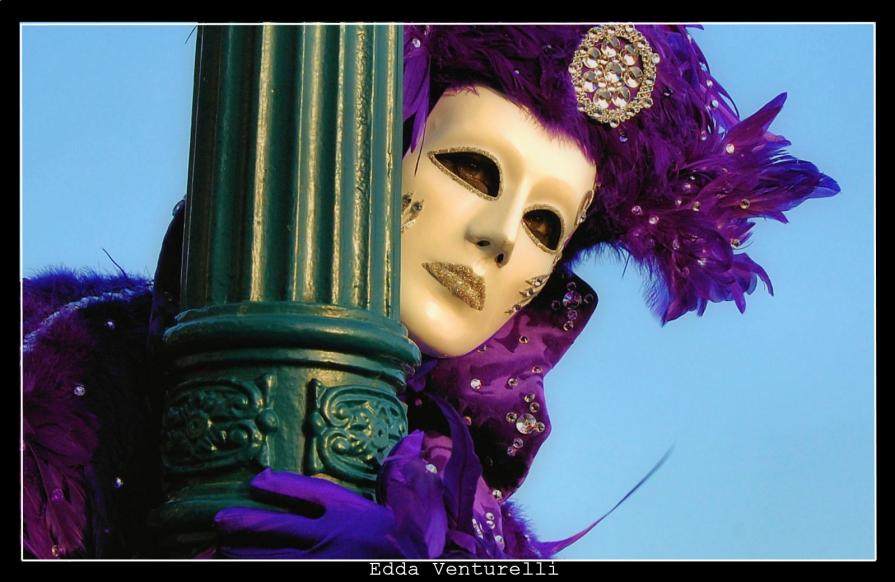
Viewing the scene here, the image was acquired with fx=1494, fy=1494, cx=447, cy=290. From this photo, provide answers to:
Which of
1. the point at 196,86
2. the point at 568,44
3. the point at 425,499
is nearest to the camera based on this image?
the point at 425,499

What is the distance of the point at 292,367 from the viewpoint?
178 cm

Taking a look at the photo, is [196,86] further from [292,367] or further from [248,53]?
[292,367]

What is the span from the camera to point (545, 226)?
136 inches

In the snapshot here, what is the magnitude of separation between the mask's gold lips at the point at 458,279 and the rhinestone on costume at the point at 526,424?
0.60 meters

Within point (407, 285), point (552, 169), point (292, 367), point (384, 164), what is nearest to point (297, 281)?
point (292, 367)

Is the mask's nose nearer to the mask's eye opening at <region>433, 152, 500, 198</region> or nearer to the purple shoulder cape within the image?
the mask's eye opening at <region>433, 152, 500, 198</region>

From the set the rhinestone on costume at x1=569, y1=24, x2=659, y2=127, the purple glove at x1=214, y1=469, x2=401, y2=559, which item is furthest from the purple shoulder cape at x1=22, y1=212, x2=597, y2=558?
the rhinestone on costume at x1=569, y1=24, x2=659, y2=127

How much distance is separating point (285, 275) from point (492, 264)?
1.53m

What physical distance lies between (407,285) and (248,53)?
1.31m

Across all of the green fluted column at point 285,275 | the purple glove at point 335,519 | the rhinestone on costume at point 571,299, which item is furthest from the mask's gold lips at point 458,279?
the purple glove at point 335,519

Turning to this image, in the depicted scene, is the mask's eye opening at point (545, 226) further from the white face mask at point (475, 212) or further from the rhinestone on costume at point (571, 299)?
the rhinestone on costume at point (571, 299)

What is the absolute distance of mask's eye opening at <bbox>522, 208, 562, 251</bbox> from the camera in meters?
3.42

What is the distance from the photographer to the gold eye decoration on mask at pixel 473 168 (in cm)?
329

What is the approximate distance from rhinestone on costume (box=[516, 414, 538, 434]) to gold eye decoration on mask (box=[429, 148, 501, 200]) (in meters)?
0.72
